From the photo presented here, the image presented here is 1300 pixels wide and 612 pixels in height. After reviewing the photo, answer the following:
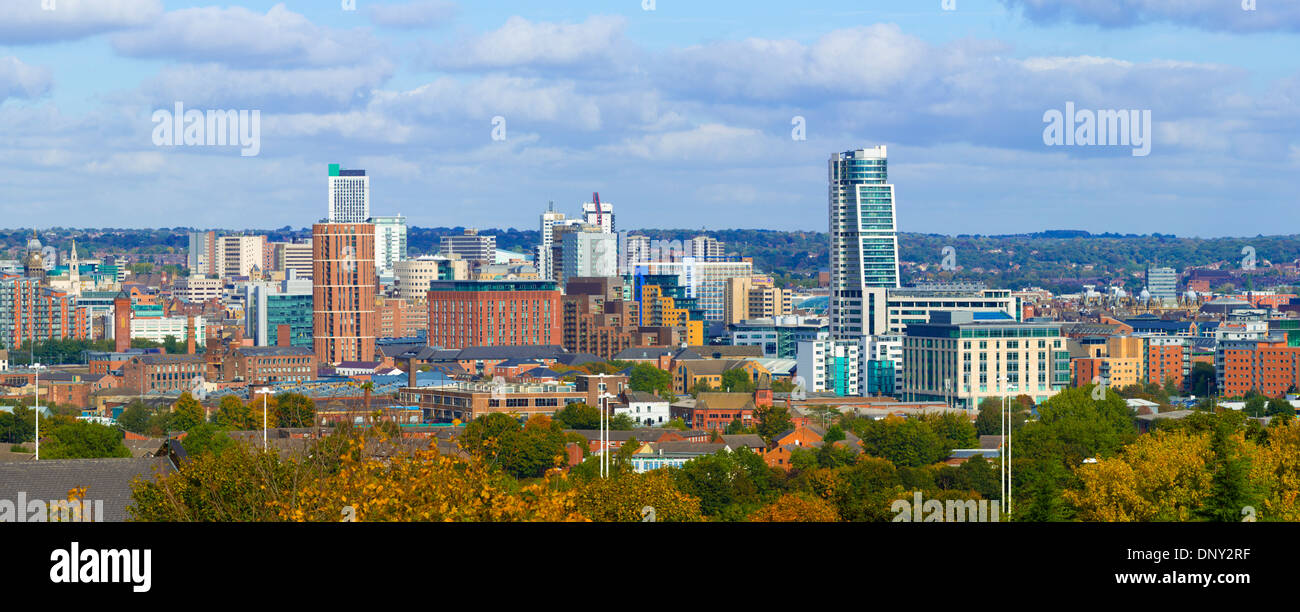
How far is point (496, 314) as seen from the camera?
145875 millimetres

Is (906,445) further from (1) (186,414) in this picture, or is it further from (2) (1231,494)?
(2) (1231,494)

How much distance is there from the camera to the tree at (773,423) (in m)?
76.8

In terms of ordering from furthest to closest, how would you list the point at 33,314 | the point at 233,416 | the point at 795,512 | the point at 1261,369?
1. the point at 33,314
2. the point at 1261,369
3. the point at 233,416
4. the point at 795,512

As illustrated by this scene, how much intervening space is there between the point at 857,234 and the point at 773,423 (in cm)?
5830

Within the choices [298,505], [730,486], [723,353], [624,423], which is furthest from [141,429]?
[298,505]

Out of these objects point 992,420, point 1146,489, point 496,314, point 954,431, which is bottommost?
point 992,420

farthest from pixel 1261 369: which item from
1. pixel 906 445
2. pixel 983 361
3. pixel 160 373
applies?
pixel 160 373

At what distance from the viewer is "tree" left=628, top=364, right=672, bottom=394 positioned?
111625 millimetres

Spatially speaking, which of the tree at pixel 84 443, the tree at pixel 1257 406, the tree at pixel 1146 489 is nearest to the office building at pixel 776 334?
the tree at pixel 1257 406

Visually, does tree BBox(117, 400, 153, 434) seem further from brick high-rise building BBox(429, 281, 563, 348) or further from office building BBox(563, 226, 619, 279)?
office building BBox(563, 226, 619, 279)
